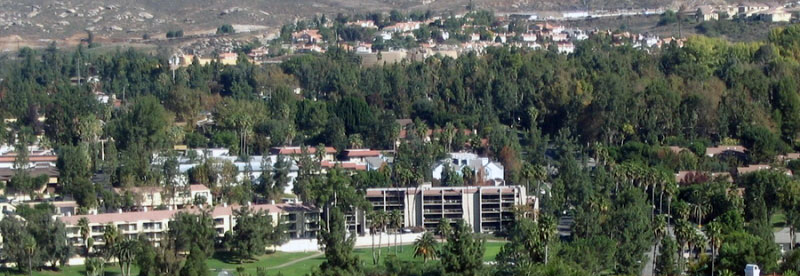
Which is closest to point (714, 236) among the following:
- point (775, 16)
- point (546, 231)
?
point (546, 231)

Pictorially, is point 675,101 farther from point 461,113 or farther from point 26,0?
point 26,0

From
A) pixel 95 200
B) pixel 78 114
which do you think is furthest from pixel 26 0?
pixel 95 200

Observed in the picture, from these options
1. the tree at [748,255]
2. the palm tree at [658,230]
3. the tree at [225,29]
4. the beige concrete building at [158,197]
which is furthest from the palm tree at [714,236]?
the tree at [225,29]

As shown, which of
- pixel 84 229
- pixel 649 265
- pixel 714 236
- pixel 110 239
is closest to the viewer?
pixel 714 236

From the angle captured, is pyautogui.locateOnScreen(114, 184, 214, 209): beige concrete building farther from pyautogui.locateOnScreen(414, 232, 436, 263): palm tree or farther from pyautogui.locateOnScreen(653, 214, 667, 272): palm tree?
pyautogui.locateOnScreen(653, 214, 667, 272): palm tree

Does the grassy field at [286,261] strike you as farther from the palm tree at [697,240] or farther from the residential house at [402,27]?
the residential house at [402,27]

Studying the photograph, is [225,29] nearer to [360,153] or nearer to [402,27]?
[402,27]
